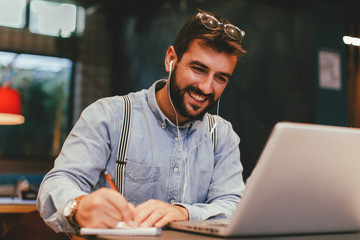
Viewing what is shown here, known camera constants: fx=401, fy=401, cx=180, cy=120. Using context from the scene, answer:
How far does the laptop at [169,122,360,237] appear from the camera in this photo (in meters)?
0.77

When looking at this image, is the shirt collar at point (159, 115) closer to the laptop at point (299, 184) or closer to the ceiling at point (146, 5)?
the laptop at point (299, 184)

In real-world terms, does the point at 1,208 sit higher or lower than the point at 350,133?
lower

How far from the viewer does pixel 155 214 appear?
1024 millimetres

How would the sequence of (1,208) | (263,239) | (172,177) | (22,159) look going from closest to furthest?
1. (263,239)
2. (172,177)
3. (1,208)
4. (22,159)

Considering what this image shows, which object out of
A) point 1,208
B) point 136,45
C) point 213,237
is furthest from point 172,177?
point 136,45

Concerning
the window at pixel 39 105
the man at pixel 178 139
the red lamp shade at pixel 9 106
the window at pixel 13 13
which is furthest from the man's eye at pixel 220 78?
the window at pixel 13 13

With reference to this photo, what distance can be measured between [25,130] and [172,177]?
574 cm

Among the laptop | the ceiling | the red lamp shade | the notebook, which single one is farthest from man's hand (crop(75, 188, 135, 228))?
the ceiling

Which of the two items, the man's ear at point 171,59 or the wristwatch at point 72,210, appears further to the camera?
the man's ear at point 171,59

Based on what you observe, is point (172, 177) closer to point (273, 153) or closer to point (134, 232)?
point (134, 232)

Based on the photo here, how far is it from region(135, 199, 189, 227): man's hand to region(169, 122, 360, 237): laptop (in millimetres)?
93

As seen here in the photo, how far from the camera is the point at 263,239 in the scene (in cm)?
86

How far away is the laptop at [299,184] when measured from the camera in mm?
771

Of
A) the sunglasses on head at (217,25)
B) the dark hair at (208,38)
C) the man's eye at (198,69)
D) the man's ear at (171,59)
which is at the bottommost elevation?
the man's eye at (198,69)
